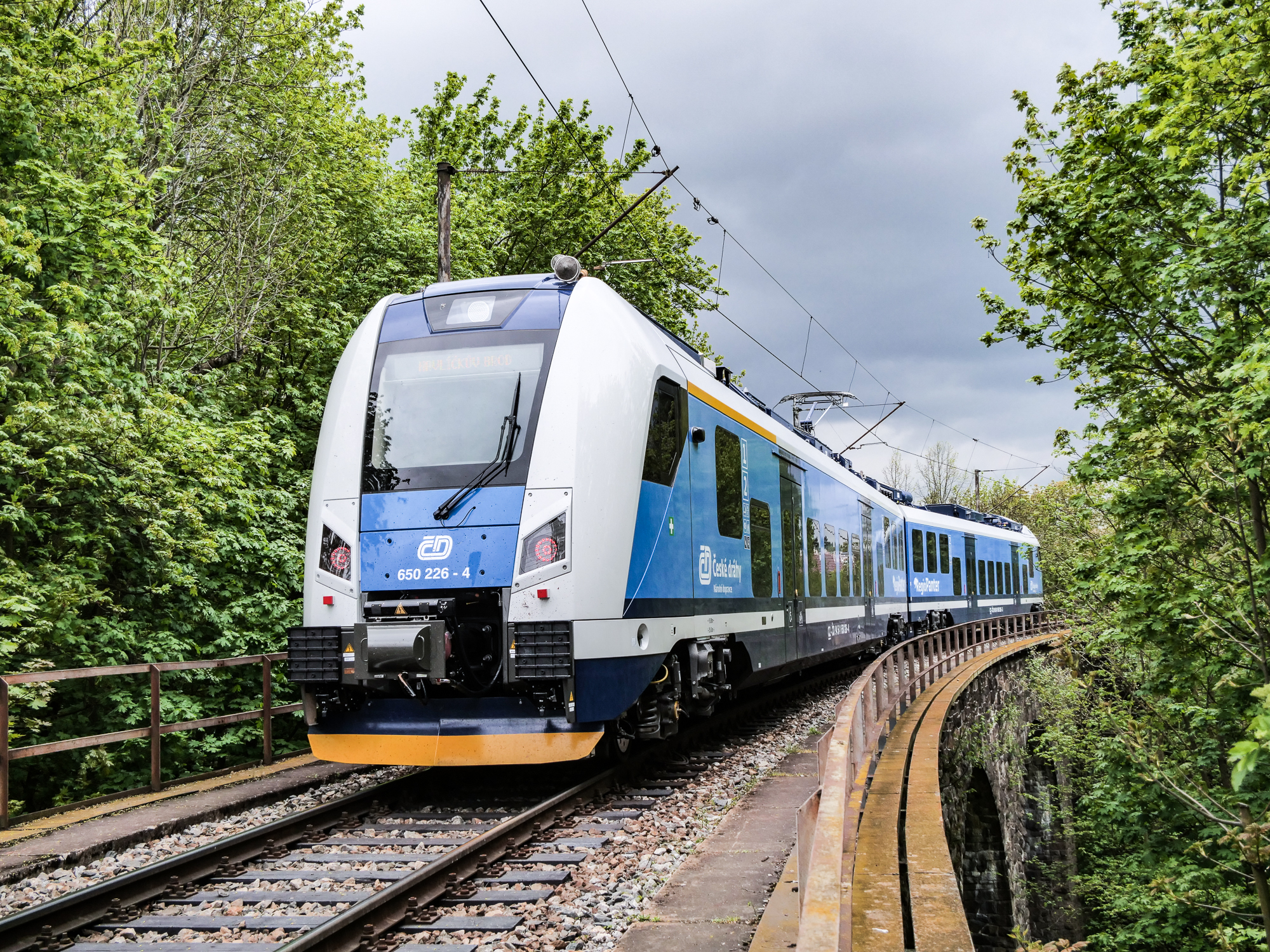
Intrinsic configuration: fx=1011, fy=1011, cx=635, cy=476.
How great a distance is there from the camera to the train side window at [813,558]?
1329 cm

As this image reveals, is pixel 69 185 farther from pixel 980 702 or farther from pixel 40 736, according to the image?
pixel 980 702

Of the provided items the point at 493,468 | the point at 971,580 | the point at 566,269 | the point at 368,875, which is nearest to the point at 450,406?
the point at 493,468

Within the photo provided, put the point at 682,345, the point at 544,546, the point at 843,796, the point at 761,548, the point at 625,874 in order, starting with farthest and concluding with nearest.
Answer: the point at 761,548
the point at 682,345
the point at 544,546
the point at 625,874
the point at 843,796

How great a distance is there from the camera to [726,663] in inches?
391

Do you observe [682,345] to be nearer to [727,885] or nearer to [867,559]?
[727,885]

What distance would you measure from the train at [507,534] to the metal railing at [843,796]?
1.63m

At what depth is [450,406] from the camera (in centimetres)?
766

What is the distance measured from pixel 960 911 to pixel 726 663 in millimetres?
5358

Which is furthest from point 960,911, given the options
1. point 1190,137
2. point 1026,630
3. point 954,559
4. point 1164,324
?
point 1026,630

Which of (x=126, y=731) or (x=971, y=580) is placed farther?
(x=971, y=580)

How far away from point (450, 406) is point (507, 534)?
3.97 feet

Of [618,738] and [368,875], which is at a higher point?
[618,738]

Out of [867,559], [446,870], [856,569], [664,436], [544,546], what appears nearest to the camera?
[446,870]

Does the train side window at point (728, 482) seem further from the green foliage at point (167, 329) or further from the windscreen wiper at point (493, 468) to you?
the green foliage at point (167, 329)
